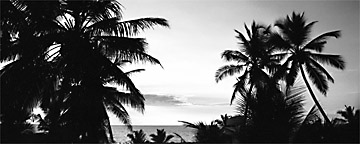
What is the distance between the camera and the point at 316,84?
1883 cm

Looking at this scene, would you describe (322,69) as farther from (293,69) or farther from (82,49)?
(82,49)

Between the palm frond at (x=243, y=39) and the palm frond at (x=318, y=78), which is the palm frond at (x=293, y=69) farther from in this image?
the palm frond at (x=243, y=39)

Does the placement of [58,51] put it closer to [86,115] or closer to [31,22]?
[31,22]

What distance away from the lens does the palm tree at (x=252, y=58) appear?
21.3 metres

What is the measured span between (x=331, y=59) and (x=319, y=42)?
1.17m

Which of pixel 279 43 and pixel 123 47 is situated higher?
pixel 279 43

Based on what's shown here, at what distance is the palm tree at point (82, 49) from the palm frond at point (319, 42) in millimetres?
11676

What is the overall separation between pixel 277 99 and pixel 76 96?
632cm

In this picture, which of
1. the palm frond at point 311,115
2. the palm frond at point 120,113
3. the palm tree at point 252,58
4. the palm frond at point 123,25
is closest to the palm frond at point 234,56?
the palm tree at point 252,58

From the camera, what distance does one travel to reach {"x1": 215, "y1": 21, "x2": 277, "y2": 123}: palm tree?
21.3 m

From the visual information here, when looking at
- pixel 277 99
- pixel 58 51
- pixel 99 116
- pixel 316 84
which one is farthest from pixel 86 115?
pixel 316 84

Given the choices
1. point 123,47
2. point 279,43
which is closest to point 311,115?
point 123,47

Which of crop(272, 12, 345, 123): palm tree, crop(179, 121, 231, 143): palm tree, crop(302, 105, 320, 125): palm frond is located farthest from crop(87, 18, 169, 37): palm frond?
crop(272, 12, 345, 123): palm tree

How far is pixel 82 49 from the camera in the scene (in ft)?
30.3
